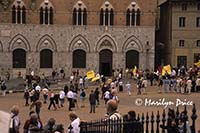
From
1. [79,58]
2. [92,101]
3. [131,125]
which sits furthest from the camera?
[79,58]

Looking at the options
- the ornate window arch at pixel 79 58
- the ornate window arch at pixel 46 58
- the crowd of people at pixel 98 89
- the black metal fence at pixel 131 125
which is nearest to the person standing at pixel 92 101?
the crowd of people at pixel 98 89

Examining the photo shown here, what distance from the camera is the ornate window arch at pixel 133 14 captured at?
210 ft

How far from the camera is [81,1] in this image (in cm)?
6353

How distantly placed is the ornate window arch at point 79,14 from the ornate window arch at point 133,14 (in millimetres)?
5445

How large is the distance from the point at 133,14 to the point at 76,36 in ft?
25.4

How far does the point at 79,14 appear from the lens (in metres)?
63.5

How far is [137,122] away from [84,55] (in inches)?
2024

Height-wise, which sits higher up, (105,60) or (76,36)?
(76,36)

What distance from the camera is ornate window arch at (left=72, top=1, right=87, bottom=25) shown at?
2501 inches

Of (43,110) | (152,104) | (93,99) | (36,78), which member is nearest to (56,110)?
(43,110)

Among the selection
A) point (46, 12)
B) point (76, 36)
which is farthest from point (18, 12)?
point (76, 36)

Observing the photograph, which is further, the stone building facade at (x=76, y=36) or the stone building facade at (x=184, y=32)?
the stone building facade at (x=184, y=32)

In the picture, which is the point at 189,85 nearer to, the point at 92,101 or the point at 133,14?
the point at 92,101

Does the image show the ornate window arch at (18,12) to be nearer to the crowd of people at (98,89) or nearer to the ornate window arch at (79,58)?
the ornate window arch at (79,58)
